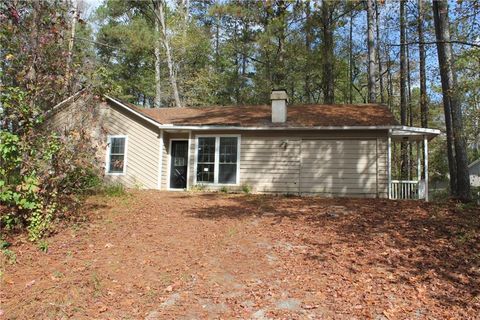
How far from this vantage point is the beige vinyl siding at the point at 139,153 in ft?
44.6

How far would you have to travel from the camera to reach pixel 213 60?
28.1m

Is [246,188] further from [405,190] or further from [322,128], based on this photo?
[405,190]

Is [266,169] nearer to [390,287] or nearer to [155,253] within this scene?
[155,253]

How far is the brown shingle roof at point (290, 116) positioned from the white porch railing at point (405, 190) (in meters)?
1.98

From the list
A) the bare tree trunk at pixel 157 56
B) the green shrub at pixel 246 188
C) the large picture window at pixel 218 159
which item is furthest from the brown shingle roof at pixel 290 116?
the bare tree trunk at pixel 157 56

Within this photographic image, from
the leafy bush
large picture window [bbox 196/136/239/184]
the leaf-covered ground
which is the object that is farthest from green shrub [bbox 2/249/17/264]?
large picture window [bbox 196/136/239/184]

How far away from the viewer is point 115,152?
13.9 meters

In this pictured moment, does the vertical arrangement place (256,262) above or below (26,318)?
above

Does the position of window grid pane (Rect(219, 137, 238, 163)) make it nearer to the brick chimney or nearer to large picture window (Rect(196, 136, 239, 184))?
large picture window (Rect(196, 136, 239, 184))

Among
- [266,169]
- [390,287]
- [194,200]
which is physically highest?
[266,169]

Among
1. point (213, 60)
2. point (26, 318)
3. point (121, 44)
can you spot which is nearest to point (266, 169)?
point (26, 318)

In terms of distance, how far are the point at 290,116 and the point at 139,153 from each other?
223 inches

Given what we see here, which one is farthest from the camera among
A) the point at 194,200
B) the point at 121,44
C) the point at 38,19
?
the point at 121,44

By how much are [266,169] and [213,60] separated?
17229 mm
